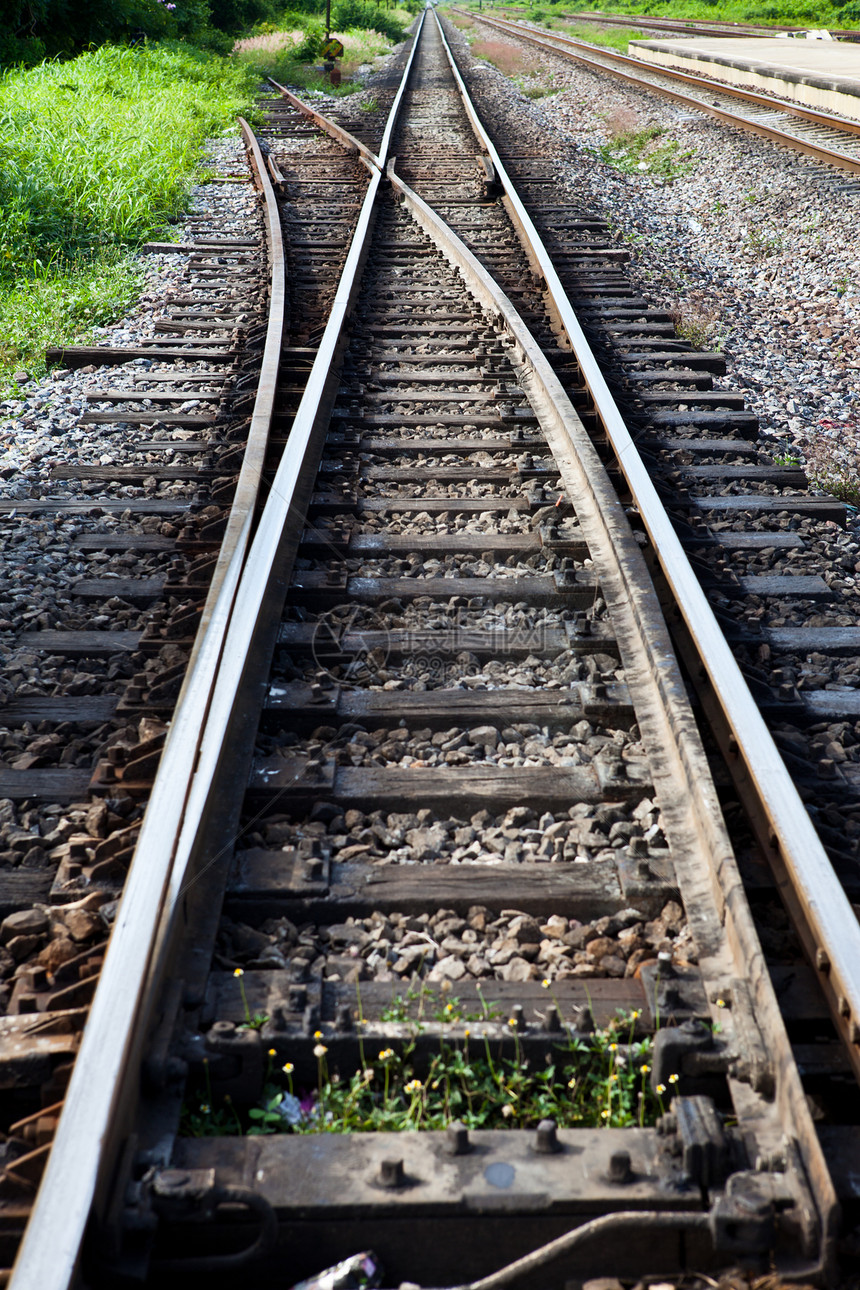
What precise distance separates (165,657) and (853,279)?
6.75 metres

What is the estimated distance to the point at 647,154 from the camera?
13.0 meters

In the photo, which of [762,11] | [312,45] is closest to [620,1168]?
[312,45]

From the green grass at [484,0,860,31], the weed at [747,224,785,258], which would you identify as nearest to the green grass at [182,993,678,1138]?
the weed at [747,224,785,258]

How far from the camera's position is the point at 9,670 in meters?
2.99

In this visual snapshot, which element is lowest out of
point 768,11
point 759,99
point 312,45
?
point 759,99

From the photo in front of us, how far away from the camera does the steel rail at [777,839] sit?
5.79 feet

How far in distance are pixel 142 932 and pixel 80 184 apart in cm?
867

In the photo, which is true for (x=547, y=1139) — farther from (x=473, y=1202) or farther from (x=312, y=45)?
(x=312, y=45)

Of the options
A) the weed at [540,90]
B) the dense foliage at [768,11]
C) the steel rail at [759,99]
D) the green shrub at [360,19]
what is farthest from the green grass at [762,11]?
the weed at [540,90]

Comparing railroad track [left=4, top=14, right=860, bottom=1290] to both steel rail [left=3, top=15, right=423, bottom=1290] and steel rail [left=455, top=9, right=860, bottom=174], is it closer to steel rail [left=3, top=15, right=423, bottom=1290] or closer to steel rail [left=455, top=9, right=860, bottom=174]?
steel rail [left=3, top=15, right=423, bottom=1290]

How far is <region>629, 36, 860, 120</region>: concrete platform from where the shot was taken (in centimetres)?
1467

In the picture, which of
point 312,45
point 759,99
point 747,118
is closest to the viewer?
point 747,118

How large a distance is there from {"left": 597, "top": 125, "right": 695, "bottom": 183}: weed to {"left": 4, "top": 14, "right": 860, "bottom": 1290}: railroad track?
9.56 metres

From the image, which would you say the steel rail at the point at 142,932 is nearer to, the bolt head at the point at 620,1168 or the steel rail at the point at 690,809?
the bolt head at the point at 620,1168
